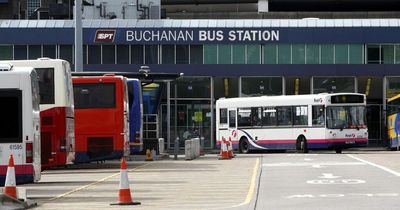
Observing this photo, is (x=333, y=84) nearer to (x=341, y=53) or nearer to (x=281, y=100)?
(x=341, y=53)

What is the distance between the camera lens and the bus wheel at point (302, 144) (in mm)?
43719

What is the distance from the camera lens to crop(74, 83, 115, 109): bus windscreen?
28250 mm

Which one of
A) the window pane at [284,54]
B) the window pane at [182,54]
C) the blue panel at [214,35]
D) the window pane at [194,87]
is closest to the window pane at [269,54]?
the window pane at [284,54]

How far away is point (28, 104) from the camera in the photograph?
16.5 meters

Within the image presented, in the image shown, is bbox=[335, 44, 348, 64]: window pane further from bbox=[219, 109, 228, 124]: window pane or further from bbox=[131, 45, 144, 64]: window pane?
bbox=[219, 109, 228, 124]: window pane

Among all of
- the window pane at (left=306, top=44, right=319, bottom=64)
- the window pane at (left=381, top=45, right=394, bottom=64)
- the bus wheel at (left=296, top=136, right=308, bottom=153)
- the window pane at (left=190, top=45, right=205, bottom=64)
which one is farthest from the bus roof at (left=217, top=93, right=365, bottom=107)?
the window pane at (left=381, top=45, right=394, bottom=64)

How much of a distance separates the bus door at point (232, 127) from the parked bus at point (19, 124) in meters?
31.3

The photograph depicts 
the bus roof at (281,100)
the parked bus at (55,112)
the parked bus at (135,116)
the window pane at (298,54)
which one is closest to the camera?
the parked bus at (55,112)

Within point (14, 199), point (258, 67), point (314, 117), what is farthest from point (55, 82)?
point (258, 67)

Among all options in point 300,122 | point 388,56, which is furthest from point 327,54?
point 300,122

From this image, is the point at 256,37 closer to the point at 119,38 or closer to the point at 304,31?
the point at 304,31

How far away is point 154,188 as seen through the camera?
19.8 meters

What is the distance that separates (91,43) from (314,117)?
967 inches

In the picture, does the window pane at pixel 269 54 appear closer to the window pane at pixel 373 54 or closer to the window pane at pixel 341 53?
the window pane at pixel 341 53
